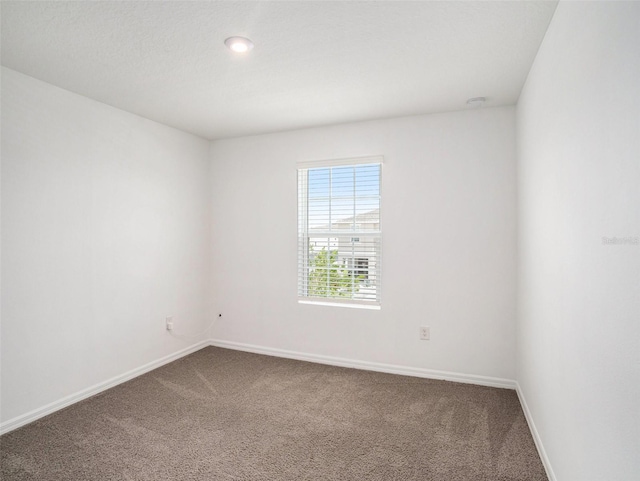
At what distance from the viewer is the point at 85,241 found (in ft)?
9.85

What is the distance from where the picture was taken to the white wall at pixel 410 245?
3209 millimetres

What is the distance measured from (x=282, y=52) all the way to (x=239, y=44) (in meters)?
0.26

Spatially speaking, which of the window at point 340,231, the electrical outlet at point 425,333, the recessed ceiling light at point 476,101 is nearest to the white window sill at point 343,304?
the window at point 340,231

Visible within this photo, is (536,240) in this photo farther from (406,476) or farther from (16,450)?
(16,450)

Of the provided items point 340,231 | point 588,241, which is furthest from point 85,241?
point 588,241

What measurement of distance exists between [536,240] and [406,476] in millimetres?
1602

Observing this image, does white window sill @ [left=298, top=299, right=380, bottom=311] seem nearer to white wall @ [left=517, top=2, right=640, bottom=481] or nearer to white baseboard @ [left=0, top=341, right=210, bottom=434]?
white baseboard @ [left=0, top=341, right=210, bottom=434]

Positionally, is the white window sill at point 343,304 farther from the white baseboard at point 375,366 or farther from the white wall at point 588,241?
the white wall at point 588,241

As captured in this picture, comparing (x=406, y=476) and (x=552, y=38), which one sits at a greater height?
(x=552, y=38)

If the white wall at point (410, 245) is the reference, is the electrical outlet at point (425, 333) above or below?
below

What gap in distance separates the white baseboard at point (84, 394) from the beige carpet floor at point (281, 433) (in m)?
0.06

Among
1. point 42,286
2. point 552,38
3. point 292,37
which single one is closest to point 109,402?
point 42,286

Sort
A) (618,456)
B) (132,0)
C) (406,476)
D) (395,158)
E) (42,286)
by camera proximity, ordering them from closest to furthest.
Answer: (618,456) → (132,0) → (406,476) → (42,286) → (395,158)

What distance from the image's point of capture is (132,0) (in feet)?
5.83
